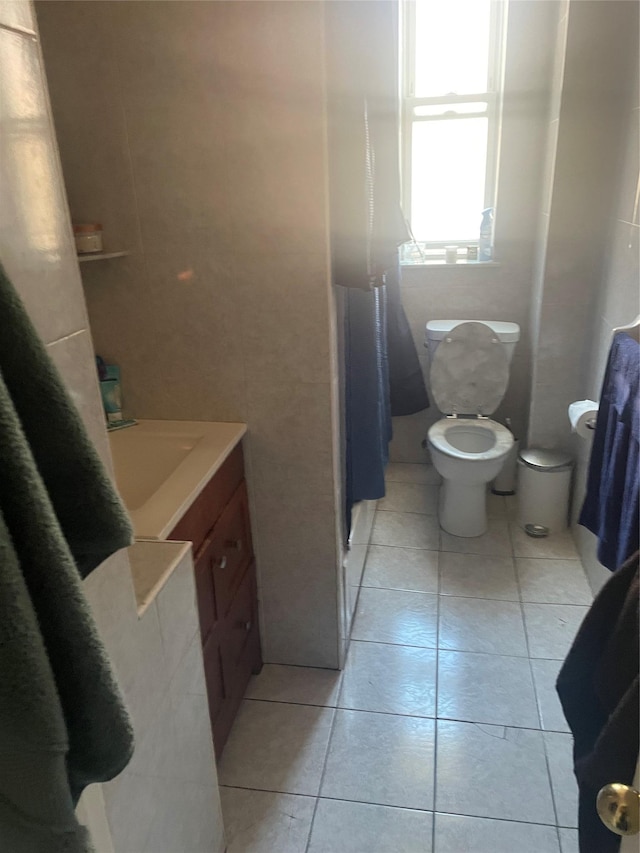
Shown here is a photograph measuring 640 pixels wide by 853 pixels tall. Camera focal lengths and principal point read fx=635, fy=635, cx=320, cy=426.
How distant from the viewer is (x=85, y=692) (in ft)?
1.89

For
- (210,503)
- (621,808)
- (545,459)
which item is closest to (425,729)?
(210,503)

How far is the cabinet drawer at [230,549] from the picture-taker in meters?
1.67

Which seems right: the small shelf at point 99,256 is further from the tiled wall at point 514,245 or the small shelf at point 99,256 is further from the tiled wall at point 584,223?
the tiled wall at point 514,245

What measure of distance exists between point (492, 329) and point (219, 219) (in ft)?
5.31

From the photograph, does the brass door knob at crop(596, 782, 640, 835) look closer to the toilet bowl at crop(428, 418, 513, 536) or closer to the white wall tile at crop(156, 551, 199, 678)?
the white wall tile at crop(156, 551, 199, 678)

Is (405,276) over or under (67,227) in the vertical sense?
under

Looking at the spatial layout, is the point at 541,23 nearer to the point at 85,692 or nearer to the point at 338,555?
the point at 338,555

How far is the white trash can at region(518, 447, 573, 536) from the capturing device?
2736mm

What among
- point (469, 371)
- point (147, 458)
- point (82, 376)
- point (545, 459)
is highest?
point (82, 376)

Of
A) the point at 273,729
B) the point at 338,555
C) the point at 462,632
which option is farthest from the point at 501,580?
the point at 273,729

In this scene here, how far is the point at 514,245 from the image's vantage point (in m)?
3.02

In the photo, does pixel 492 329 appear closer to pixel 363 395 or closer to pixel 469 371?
pixel 469 371

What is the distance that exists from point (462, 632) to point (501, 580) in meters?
0.37

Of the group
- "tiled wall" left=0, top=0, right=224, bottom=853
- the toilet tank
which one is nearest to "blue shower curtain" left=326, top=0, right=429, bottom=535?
the toilet tank
